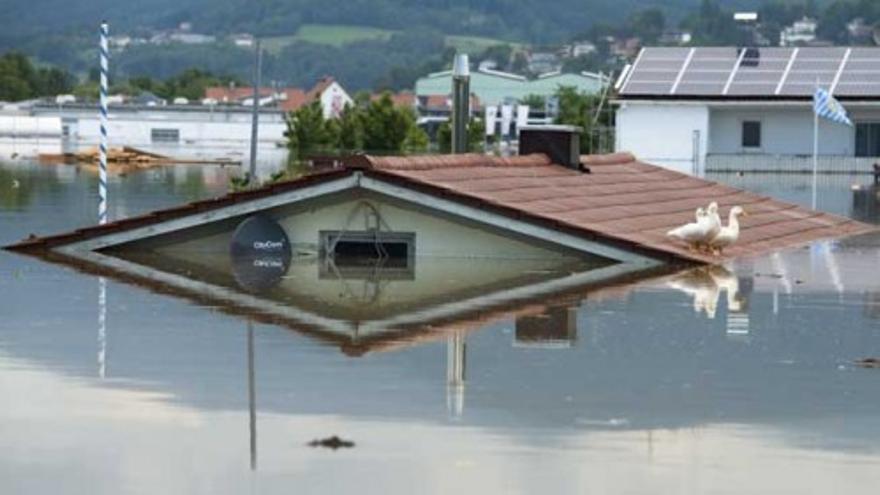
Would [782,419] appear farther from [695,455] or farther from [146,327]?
[146,327]

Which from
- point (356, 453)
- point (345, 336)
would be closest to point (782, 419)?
point (356, 453)

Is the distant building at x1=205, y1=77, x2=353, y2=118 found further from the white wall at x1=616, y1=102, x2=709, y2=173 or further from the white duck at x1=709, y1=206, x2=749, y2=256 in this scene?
the white duck at x1=709, y1=206, x2=749, y2=256

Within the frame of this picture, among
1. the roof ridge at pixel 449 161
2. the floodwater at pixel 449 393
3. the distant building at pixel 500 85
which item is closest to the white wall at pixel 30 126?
the distant building at pixel 500 85

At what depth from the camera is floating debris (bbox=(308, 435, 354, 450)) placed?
12.6 meters

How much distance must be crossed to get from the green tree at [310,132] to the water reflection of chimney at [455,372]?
214ft

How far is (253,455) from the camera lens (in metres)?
12.3

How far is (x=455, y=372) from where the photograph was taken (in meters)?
15.7

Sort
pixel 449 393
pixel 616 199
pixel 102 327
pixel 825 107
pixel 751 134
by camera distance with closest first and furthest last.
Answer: pixel 449 393 < pixel 102 327 < pixel 616 199 < pixel 825 107 < pixel 751 134

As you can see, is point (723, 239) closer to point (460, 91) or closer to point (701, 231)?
point (701, 231)

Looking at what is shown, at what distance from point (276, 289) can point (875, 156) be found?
4712cm

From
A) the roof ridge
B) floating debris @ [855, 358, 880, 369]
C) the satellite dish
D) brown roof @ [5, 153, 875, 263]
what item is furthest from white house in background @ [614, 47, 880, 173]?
floating debris @ [855, 358, 880, 369]

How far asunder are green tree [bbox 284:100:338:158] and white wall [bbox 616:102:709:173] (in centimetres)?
1879

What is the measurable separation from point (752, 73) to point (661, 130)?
3.24m

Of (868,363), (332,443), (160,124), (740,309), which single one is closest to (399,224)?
(740,309)
